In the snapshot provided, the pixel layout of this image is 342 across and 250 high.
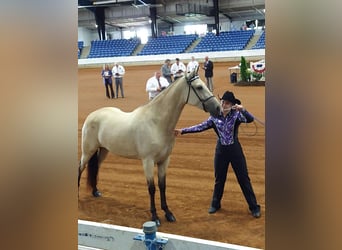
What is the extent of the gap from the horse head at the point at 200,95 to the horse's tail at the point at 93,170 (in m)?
1.22

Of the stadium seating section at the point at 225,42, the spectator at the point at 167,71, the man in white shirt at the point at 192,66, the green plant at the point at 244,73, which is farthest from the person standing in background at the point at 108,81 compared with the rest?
the stadium seating section at the point at 225,42

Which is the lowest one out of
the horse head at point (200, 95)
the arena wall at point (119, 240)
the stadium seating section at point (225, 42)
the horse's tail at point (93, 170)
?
the arena wall at point (119, 240)

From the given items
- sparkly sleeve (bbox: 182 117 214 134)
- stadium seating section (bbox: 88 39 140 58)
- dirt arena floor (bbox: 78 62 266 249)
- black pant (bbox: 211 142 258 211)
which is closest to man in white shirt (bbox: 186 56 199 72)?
sparkly sleeve (bbox: 182 117 214 134)

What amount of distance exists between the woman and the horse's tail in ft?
3.18

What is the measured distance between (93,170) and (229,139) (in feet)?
4.51

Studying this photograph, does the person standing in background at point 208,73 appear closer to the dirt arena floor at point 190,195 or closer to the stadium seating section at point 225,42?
the dirt arena floor at point 190,195

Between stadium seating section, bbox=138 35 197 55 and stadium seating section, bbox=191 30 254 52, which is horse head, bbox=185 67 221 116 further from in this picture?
stadium seating section, bbox=138 35 197 55

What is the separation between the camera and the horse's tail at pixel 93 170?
3.53m

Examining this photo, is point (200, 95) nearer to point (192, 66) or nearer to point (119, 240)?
point (119, 240)

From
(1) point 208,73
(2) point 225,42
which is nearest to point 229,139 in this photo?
(1) point 208,73

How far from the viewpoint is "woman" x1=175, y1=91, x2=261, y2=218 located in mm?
2867
